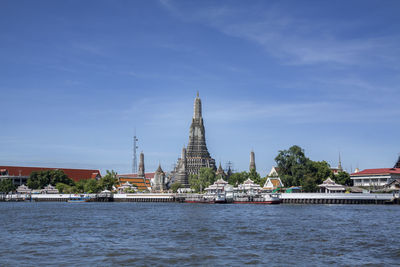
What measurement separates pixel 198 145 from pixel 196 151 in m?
2.93

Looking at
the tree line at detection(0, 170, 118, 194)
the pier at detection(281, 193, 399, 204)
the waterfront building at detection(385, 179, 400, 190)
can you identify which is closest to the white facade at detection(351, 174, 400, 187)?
the waterfront building at detection(385, 179, 400, 190)

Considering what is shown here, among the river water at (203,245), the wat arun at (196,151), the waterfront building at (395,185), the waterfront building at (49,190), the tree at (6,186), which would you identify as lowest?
the river water at (203,245)

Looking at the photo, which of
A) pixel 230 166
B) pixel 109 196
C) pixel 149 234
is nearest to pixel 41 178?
A: pixel 109 196

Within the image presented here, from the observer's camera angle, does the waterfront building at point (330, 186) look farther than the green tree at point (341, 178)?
No

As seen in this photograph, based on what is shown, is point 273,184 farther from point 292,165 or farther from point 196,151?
point 196,151

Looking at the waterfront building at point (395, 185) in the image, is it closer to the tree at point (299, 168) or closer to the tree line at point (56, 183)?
the tree at point (299, 168)

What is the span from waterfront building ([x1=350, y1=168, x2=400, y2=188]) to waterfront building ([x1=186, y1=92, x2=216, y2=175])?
72.3m

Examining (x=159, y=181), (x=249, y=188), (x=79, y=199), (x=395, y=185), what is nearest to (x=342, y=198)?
(x=395, y=185)

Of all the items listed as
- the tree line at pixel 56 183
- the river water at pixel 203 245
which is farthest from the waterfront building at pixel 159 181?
the river water at pixel 203 245

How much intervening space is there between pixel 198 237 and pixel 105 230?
10.3m

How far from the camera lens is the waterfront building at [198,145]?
192 meters

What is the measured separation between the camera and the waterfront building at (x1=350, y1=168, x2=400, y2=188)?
121m

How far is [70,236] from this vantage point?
38312 millimetres

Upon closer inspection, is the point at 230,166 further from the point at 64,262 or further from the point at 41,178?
the point at 64,262
